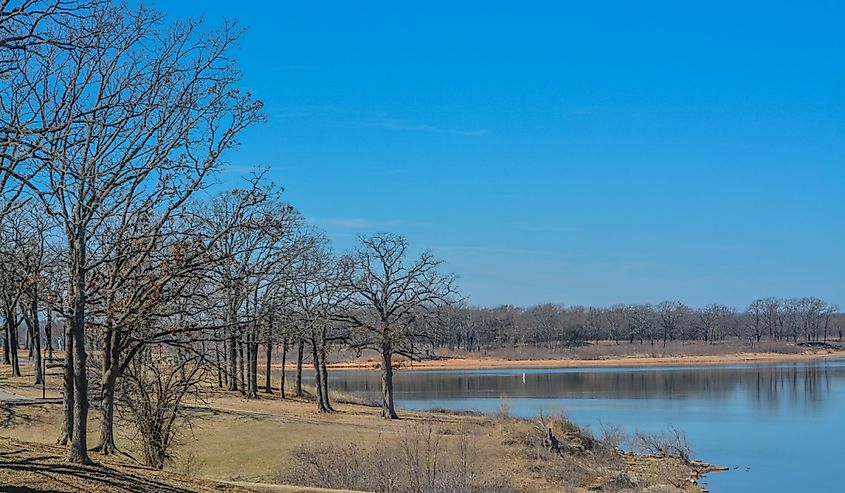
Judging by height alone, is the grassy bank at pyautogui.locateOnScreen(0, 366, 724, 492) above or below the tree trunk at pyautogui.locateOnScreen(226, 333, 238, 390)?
below

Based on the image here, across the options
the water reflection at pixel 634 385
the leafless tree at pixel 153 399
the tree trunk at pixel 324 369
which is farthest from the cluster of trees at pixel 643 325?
the leafless tree at pixel 153 399

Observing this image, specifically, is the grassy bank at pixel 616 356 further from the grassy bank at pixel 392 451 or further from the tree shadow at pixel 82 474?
the tree shadow at pixel 82 474

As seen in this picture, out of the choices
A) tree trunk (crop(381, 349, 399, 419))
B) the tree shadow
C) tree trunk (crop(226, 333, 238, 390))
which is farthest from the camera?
tree trunk (crop(381, 349, 399, 419))

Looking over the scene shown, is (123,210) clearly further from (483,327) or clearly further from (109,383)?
(483,327)

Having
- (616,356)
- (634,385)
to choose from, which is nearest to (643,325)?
(616,356)

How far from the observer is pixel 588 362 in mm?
105250

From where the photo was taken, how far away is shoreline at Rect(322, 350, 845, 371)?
9769 centimetres

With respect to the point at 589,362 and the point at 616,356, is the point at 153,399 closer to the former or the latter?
the point at 589,362

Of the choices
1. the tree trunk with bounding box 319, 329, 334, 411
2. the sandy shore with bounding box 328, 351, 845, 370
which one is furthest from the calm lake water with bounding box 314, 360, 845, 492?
the sandy shore with bounding box 328, 351, 845, 370

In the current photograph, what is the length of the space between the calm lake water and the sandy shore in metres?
14.8

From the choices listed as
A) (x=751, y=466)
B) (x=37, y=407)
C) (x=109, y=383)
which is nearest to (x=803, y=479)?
(x=751, y=466)

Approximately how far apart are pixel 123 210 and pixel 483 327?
128 metres

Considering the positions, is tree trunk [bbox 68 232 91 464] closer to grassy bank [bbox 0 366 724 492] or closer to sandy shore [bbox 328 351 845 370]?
grassy bank [bbox 0 366 724 492]

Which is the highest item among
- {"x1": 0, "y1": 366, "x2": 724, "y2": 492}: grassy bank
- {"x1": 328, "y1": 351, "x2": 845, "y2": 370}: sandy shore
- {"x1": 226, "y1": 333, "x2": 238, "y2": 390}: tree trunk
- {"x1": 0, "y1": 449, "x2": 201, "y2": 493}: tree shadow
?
{"x1": 226, "y1": 333, "x2": 238, "y2": 390}: tree trunk
